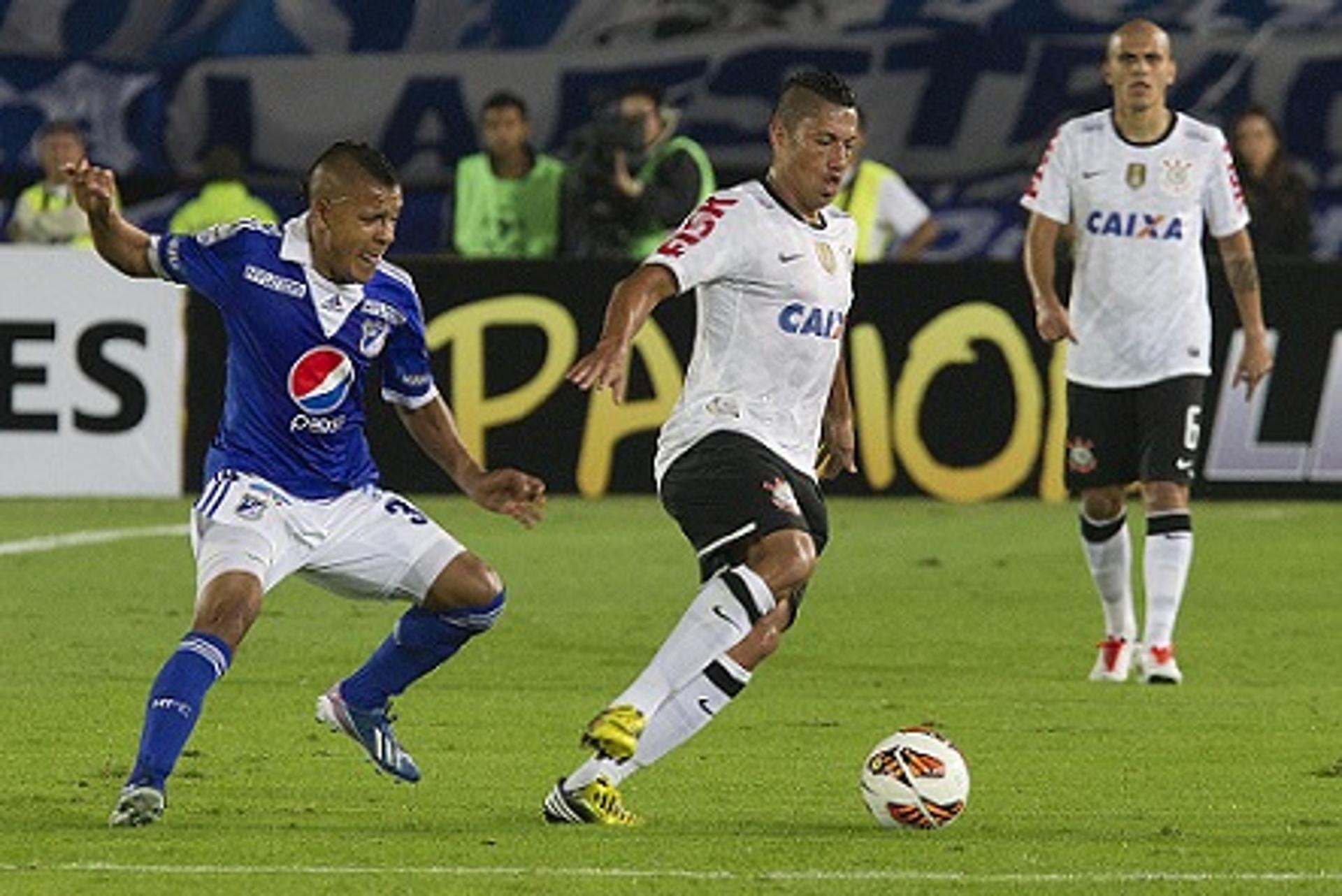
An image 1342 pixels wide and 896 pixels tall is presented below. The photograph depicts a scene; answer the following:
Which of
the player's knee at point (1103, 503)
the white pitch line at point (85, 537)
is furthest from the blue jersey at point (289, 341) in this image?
the white pitch line at point (85, 537)

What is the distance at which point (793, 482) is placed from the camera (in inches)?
337

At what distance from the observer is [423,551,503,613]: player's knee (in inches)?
341

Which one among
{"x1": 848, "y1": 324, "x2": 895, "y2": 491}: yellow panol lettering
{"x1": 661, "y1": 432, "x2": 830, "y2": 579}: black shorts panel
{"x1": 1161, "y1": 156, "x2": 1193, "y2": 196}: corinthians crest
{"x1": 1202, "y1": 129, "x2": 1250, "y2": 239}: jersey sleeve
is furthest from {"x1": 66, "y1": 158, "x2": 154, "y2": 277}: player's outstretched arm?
{"x1": 848, "y1": 324, "x2": 895, "y2": 491}: yellow panol lettering

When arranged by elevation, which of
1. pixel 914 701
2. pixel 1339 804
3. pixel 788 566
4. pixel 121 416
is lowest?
pixel 121 416

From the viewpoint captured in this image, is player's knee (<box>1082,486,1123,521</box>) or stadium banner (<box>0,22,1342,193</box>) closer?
player's knee (<box>1082,486,1123,521</box>)

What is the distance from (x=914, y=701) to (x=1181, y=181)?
6.87 feet

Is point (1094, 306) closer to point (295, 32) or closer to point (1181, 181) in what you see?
point (1181, 181)

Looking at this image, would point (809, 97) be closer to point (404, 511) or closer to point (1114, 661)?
point (404, 511)

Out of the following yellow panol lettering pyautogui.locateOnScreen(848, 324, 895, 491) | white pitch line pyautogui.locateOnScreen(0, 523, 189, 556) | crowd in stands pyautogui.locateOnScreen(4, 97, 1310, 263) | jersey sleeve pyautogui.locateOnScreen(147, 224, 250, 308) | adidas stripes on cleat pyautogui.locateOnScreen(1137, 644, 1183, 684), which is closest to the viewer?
jersey sleeve pyautogui.locateOnScreen(147, 224, 250, 308)

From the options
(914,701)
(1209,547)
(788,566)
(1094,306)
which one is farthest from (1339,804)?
(1209,547)

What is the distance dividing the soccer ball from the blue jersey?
150 centimetres

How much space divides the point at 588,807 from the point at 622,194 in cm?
1022

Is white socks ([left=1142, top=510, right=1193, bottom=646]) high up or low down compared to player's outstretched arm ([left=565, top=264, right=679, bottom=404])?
down

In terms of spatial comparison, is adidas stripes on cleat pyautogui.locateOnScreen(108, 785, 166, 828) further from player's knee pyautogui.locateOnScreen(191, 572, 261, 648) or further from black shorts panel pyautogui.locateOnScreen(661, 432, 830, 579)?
black shorts panel pyautogui.locateOnScreen(661, 432, 830, 579)
